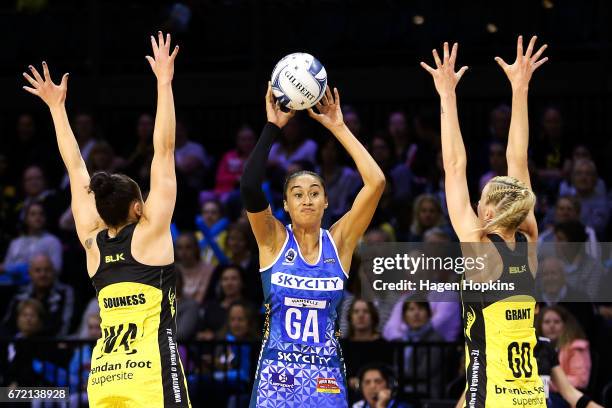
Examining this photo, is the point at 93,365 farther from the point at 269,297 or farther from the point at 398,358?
the point at 398,358

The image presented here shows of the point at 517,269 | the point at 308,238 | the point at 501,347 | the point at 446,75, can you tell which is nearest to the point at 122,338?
the point at 308,238

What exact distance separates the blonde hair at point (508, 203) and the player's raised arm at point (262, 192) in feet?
4.63

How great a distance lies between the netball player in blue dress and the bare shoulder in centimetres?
64

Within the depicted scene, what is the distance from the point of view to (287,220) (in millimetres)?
13438

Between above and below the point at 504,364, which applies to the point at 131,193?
above

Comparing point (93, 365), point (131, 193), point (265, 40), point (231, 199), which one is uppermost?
point (265, 40)

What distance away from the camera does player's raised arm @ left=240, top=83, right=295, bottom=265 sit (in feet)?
24.9

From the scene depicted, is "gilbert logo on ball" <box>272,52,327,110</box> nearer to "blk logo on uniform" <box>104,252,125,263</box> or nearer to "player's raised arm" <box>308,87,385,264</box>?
"player's raised arm" <box>308,87,385,264</box>

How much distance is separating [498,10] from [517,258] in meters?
9.32

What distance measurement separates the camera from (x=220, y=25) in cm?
1745

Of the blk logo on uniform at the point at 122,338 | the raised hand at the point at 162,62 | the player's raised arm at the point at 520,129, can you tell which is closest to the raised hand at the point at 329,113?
the raised hand at the point at 162,62

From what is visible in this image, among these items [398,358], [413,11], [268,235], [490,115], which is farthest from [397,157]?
[268,235]

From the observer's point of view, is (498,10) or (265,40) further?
(265,40)

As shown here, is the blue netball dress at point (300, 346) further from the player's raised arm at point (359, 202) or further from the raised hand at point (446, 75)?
the raised hand at point (446, 75)
